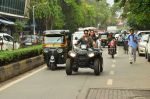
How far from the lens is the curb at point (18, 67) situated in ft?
55.8

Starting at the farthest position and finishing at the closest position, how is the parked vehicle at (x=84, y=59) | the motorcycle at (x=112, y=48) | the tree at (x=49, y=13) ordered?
the tree at (x=49, y=13)
the motorcycle at (x=112, y=48)
the parked vehicle at (x=84, y=59)

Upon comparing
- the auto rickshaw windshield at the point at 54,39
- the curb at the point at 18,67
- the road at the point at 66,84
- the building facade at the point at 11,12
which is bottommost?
the road at the point at 66,84

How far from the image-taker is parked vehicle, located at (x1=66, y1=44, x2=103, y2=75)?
18734 mm

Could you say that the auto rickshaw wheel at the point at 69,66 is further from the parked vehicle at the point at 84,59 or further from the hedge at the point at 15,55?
the hedge at the point at 15,55

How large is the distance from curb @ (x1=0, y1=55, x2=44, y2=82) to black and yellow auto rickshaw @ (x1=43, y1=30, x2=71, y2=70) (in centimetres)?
91

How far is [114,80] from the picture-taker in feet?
55.7

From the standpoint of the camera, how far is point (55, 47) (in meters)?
22.3

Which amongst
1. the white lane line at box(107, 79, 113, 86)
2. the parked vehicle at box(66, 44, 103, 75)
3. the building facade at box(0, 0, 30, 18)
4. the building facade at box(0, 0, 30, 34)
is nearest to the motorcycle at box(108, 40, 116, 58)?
the parked vehicle at box(66, 44, 103, 75)

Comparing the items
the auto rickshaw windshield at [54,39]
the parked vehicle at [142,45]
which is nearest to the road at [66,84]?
the auto rickshaw windshield at [54,39]

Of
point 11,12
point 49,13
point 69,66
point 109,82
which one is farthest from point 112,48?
point 49,13

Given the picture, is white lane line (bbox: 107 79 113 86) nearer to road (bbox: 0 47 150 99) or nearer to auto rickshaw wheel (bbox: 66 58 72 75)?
road (bbox: 0 47 150 99)

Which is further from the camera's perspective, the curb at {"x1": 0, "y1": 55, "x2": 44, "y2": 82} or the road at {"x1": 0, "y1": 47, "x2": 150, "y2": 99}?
the curb at {"x1": 0, "y1": 55, "x2": 44, "y2": 82}

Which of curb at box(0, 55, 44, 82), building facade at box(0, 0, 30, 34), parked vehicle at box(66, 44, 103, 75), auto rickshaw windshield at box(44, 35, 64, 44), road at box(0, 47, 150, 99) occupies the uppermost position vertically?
building facade at box(0, 0, 30, 34)

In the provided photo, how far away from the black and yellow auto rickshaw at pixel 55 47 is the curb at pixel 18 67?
2.98ft
